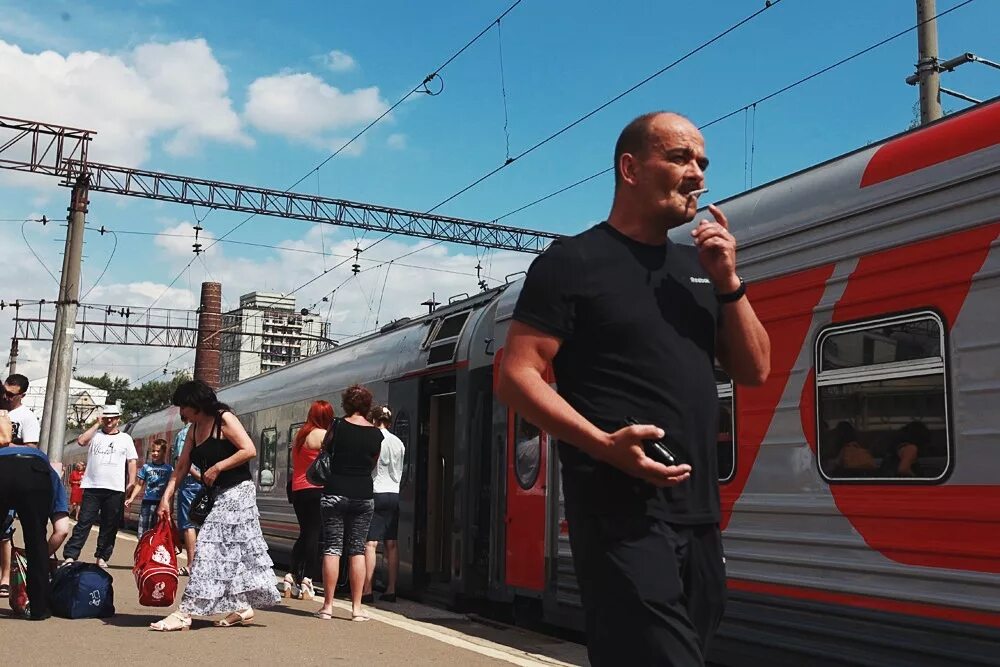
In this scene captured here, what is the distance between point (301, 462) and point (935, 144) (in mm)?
6607

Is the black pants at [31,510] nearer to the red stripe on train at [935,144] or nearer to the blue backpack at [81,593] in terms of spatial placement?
the blue backpack at [81,593]

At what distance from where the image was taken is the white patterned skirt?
7.78m

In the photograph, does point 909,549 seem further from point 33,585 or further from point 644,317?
point 33,585

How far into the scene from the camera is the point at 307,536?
1067cm

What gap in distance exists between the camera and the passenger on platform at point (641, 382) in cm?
253

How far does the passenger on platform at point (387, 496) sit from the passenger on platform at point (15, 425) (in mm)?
2825

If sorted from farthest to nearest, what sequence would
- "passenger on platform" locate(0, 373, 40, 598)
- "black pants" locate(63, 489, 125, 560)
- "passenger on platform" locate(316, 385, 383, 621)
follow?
"black pants" locate(63, 489, 125, 560) → "passenger on platform" locate(0, 373, 40, 598) → "passenger on platform" locate(316, 385, 383, 621)

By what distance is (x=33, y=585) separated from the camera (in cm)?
813

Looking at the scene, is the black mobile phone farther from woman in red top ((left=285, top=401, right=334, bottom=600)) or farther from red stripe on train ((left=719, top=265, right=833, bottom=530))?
woman in red top ((left=285, top=401, right=334, bottom=600))

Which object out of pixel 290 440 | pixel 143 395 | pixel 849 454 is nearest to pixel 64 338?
pixel 290 440

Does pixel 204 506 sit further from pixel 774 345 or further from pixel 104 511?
pixel 104 511

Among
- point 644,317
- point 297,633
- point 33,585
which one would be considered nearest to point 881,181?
point 644,317

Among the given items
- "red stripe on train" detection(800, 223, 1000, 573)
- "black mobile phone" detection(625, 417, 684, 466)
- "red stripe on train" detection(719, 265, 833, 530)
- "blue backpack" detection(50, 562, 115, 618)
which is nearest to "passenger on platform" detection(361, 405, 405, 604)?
"blue backpack" detection(50, 562, 115, 618)

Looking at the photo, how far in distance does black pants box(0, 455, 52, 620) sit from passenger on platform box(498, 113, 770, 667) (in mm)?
6391
